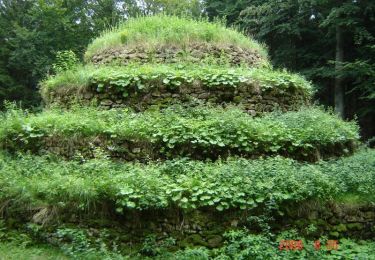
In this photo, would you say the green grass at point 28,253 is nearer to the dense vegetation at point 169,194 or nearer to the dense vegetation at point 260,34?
the dense vegetation at point 169,194

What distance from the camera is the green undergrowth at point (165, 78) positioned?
312 inches

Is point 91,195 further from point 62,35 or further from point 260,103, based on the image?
point 62,35

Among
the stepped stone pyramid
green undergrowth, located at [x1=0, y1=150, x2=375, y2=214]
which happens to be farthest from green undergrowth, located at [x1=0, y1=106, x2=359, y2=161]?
green undergrowth, located at [x1=0, y1=150, x2=375, y2=214]

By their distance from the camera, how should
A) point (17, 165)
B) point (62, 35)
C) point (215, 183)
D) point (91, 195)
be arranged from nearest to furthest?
point (91, 195) < point (215, 183) < point (17, 165) < point (62, 35)

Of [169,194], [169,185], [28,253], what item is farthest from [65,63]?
[28,253]

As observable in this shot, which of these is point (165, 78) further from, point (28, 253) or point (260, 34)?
point (260, 34)

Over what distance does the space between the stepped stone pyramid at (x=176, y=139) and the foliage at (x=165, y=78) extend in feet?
0.08

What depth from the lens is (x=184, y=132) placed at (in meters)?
6.59

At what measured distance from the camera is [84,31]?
71.0ft

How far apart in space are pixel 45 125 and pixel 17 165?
3.50 feet

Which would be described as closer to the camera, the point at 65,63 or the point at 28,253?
the point at 28,253

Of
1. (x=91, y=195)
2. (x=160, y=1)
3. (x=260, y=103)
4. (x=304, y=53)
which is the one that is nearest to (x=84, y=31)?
(x=160, y=1)

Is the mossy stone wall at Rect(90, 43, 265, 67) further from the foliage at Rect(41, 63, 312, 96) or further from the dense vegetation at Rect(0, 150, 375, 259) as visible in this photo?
the dense vegetation at Rect(0, 150, 375, 259)

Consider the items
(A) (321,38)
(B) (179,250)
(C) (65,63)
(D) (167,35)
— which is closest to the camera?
(B) (179,250)
